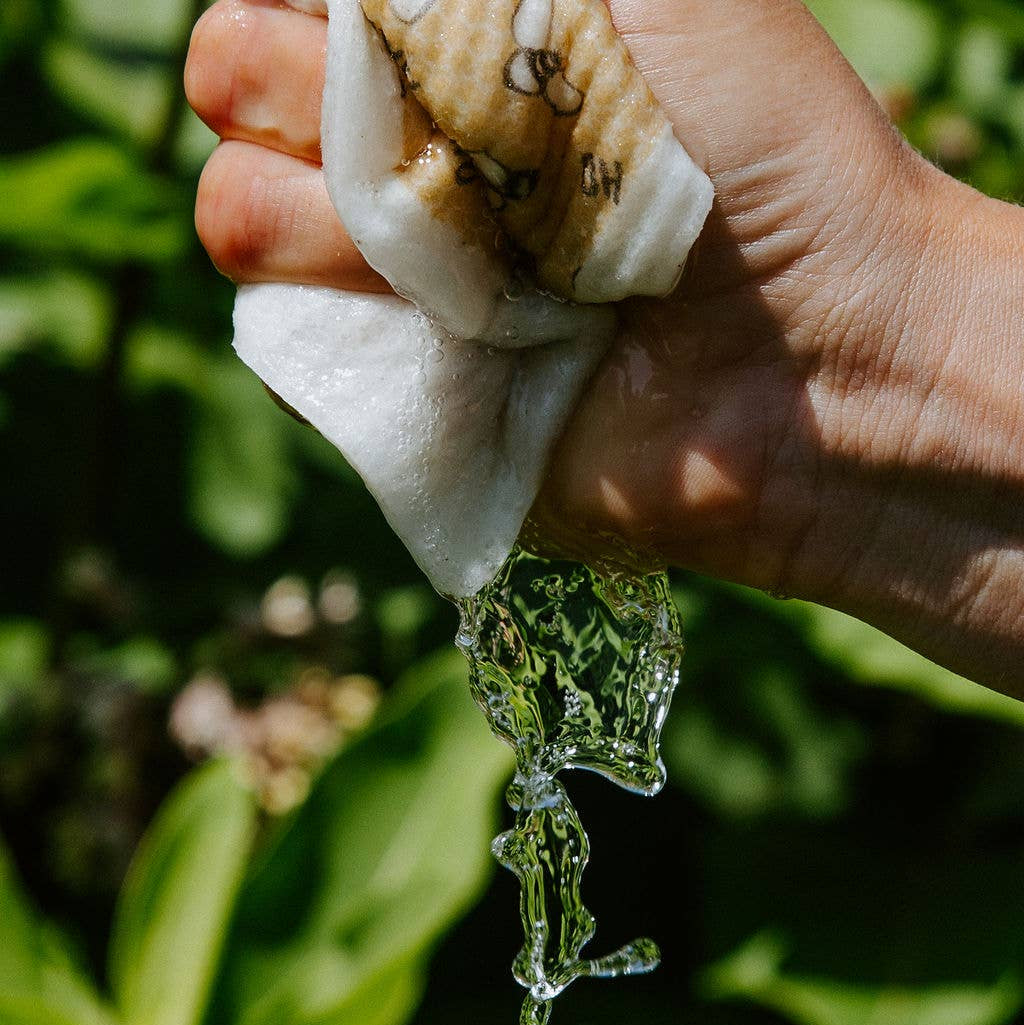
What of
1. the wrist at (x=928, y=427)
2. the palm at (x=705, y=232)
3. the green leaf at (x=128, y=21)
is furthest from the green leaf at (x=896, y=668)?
the green leaf at (x=128, y=21)

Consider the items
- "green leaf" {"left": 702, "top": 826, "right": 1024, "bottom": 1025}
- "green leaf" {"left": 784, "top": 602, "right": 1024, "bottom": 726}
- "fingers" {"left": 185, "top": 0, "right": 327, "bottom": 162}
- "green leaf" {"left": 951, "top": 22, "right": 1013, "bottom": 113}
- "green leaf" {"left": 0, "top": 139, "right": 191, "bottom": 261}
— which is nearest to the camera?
"fingers" {"left": 185, "top": 0, "right": 327, "bottom": 162}

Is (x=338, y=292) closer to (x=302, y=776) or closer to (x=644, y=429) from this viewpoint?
(x=644, y=429)

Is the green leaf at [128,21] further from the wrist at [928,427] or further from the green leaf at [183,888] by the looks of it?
the wrist at [928,427]

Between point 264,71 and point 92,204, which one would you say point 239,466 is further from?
point 264,71

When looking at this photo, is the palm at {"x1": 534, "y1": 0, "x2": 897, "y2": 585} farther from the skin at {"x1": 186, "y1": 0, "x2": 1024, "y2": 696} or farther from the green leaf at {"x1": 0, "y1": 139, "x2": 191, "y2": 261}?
the green leaf at {"x1": 0, "y1": 139, "x2": 191, "y2": 261}

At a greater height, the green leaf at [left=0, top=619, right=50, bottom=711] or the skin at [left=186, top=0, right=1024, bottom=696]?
the skin at [left=186, top=0, right=1024, bottom=696]

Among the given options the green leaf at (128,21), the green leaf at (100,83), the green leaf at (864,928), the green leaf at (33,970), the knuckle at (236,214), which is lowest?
the green leaf at (864,928)

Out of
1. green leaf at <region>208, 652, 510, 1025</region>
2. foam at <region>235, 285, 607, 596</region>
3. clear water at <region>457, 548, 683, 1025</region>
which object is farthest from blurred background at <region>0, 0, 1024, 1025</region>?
foam at <region>235, 285, 607, 596</region>

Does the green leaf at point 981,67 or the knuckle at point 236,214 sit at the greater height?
the knuckle at point 236,214
